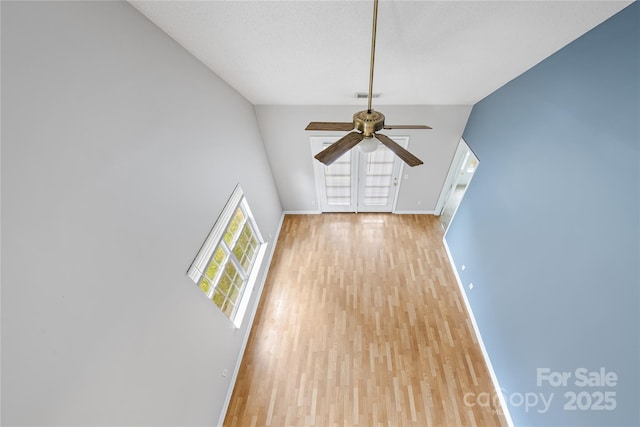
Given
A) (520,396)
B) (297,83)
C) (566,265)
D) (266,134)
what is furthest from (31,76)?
(520,396)

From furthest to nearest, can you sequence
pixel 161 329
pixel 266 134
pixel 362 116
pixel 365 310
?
pixel 266 134 → pixel 365 310 → pixel 161 329 → pixel 362 116

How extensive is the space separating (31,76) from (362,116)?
182cm

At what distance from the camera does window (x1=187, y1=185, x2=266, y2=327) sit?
2.87m

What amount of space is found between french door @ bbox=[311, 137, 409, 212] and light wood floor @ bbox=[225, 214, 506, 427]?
2.77 ft

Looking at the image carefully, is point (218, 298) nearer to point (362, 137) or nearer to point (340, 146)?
point (340, 146)

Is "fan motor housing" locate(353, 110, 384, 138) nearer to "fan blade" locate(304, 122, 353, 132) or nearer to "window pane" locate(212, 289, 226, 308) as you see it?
"fan blade" locate(304, 122, 353, 132)

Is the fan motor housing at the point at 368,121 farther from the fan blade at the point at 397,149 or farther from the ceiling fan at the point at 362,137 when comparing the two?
the fan blade at the point at 397,149

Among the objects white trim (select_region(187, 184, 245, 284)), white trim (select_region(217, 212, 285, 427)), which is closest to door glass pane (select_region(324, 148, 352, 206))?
white trim (select_region(217, 212, 285, 427))

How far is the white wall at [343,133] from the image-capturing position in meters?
4.26

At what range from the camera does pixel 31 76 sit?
1.34 metres

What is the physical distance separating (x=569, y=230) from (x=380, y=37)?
224 centimetres

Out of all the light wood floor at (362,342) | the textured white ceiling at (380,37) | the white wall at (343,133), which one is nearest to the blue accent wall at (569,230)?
the textured white ceiling at (380,37)

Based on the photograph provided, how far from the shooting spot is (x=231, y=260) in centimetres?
353

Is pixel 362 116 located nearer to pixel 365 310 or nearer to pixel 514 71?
pixel 514 71
